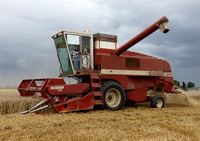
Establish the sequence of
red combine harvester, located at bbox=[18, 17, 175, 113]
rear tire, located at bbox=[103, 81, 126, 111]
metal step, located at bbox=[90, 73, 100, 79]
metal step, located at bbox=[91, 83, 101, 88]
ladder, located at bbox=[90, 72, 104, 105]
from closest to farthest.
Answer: red combine harvester, located at bbox=[18, 17, 175, 113]
ladder, located at bbox=[90, 72, 104, 105]
metal step, located at bbox=[91, 83, 101, 88]
metal step, located at bbox=[90, 73, 100, 79]
rear tire, located at bbox=[103, 81, 126, 111]

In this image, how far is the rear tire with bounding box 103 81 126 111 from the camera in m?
7.69

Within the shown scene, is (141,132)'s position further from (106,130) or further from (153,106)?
(153,106)

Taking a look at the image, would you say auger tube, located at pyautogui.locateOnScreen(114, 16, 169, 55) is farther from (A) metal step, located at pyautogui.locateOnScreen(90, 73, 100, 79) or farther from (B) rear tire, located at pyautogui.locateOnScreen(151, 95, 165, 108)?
(B) rear tire, located at pyautogui.locateOnScreen(151, 95, 165, 108)

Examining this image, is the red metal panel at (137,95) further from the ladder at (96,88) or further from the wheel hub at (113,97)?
the ladder at (96,88)

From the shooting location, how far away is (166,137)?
3898 millimetres

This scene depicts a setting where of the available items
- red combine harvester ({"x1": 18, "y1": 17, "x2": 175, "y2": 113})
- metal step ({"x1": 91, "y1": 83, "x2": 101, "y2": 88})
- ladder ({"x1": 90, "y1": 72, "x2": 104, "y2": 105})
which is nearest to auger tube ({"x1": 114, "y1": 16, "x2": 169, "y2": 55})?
red combine harvester ({"x1": 18, "y1": 17, "x2": 175, "y2": 113})

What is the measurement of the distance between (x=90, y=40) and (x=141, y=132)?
4.74 m

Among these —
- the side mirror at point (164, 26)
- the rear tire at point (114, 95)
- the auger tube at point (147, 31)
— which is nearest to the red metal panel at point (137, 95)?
the rear tire at point (114, 95)

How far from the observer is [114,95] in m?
8.04

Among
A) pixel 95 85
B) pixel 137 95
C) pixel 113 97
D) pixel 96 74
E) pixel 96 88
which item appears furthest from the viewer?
pixel 137 95

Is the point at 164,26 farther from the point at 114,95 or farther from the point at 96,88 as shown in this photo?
the point at 96,88

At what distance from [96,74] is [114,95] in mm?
1041

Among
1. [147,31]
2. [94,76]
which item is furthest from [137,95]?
[147,31]

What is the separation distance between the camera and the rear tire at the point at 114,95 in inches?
303
